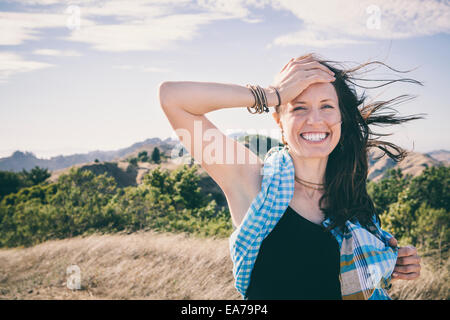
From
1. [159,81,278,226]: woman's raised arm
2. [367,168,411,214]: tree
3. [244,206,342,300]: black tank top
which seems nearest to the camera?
[159,81,278,226]: woman's raised arm

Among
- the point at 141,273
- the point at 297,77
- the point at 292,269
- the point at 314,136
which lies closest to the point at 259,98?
the point at 297,77

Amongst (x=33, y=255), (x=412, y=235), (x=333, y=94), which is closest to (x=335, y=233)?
(x=333, y=94)

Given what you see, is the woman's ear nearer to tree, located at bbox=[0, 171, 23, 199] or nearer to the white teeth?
the white teeth

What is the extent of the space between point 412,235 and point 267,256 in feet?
32.8

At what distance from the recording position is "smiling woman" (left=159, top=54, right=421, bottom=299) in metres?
1.56

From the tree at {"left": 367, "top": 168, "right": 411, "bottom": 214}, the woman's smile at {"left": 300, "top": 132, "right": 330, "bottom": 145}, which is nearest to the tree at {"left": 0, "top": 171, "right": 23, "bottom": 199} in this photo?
the tree at {"left": 367, "top": 168, "right": 411, "bottom": 214}

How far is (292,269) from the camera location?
1596mm

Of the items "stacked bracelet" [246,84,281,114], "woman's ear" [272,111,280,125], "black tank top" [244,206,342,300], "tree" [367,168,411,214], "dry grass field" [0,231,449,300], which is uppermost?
"stacked bracelet" [246,84,281,114]

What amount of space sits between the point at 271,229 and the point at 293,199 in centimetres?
27

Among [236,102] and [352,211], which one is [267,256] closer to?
[352,211]

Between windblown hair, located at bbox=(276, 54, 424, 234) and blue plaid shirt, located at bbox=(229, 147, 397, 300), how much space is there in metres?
0.11

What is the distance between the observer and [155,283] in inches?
219

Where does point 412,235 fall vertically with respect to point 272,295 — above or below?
below

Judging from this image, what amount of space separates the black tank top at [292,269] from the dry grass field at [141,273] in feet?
12.0
